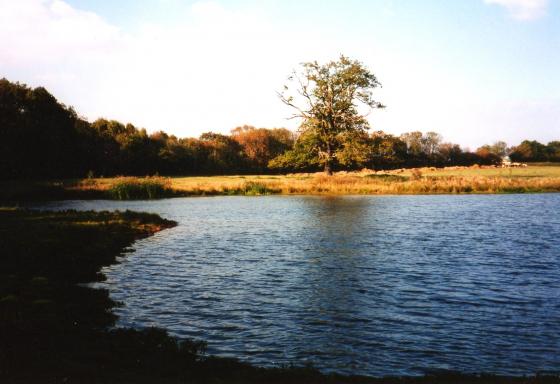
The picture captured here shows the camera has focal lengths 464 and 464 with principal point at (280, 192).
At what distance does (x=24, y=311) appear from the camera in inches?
499

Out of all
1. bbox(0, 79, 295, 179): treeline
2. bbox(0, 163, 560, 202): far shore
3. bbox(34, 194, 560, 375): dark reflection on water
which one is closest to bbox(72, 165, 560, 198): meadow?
bbox(0, 163, 560, 202): far shore

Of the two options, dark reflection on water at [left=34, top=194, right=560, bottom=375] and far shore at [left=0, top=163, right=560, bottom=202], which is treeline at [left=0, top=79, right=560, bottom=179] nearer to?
far shore at [left=0, top=163, right=560, bottom=202]

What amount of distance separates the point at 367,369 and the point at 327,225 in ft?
85.5

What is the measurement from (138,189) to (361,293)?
181 feet

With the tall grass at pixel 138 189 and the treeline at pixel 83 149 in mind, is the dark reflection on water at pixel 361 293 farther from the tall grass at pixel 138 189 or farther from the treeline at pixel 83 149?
the treeline at pixel 83 149

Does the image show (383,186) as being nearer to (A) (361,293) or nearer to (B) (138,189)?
(B) (138,189)

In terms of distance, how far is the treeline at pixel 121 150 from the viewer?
259 feet

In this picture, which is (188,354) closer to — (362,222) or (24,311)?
(24,311)

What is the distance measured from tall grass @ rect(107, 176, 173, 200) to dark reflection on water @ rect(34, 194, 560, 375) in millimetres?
33998

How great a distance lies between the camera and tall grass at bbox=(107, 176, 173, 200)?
214ft

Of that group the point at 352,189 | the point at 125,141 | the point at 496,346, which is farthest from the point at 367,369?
the point at 125,141

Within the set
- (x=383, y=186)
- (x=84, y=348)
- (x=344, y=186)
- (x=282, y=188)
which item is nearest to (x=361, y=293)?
(x=84, y=348)

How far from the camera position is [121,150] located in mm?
105000

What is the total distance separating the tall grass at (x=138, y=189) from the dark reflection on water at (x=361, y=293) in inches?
1338
